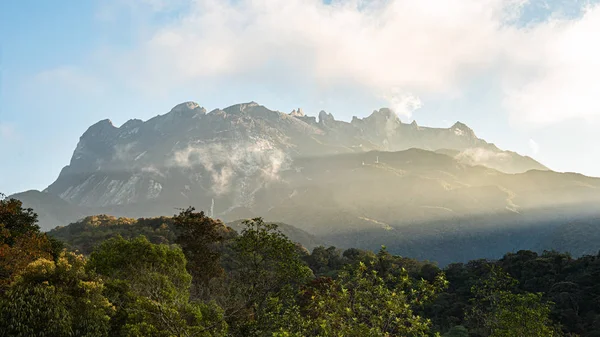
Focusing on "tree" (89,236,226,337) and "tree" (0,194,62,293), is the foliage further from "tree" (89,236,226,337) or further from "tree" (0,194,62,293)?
"tree" (89,236,226,337)

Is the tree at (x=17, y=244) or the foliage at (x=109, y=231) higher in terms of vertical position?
the tree at (x=17, y=244)

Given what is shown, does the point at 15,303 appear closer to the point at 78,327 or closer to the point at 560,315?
the point at 78,327

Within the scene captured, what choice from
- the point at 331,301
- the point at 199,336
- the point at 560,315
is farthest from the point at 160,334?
the point at 560,315

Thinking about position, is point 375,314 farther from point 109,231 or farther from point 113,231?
point 113,231

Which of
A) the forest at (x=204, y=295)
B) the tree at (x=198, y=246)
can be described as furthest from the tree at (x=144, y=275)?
the tree at (x=198, y=246)

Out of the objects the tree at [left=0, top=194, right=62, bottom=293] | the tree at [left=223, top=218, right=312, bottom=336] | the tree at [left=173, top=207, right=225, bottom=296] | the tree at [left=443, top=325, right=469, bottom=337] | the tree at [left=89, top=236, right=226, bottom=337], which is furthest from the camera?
the tree at [left=443, top=325, right=469, bottom=337]

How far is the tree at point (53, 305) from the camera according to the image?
22516mm

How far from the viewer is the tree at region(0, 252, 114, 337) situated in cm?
2252

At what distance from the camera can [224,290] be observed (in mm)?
44000

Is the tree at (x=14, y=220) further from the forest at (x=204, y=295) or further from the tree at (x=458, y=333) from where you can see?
the tree at (x=458, y=333)

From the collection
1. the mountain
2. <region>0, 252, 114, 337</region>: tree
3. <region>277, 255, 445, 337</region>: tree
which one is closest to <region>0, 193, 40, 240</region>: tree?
<region>0, 252, 114, 337</region>: tree

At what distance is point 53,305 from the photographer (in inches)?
942

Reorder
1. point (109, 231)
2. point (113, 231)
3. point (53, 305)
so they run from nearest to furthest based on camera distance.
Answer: point (53, 305), point (109, 231), point (113, 231)

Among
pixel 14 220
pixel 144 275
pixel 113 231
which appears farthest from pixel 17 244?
pixel 113 231
